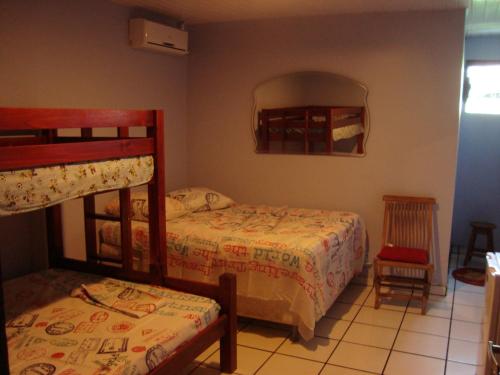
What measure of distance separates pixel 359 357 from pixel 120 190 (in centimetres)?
177

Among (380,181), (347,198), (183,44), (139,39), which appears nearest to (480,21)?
(380,181)

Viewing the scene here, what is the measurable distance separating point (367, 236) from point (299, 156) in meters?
0.95

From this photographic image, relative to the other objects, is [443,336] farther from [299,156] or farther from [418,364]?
[299,156]

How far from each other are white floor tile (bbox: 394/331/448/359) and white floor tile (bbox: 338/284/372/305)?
61 centimetres

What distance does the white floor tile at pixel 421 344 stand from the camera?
10.00 ft

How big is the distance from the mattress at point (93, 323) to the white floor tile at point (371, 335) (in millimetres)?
1114

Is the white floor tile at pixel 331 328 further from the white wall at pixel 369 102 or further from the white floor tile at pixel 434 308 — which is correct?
the white wall at pixel 369 102

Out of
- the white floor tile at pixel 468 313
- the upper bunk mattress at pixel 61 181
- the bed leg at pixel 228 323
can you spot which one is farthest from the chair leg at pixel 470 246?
the upper bunk mattress at pixel 61 181

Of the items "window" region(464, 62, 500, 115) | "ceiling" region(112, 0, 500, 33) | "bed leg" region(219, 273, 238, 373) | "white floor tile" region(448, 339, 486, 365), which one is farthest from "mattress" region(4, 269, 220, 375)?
"window" region(464, 62, 500, 115)

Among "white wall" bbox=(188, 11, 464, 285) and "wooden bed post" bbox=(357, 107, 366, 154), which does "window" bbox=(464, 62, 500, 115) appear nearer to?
"white wall" bbox=(188, 11, 464, 285)

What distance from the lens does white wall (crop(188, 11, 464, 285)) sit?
156 inches

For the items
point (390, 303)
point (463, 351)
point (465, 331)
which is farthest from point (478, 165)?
point (463, 351)

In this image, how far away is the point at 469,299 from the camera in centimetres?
398

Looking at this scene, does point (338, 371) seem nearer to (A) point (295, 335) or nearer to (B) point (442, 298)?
(A) point (295, 335)
